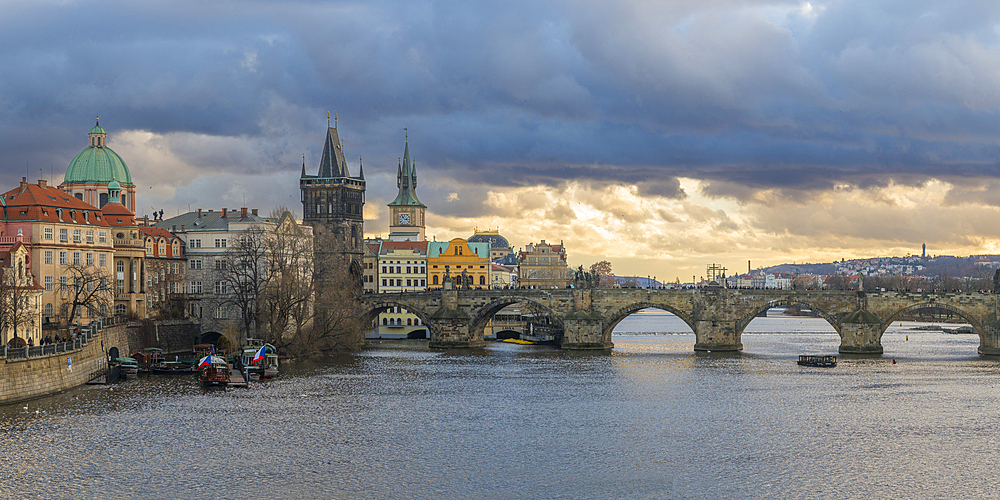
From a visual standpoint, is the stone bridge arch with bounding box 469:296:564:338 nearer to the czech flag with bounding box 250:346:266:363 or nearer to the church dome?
the czech flag with bounding box 250:346:266:363

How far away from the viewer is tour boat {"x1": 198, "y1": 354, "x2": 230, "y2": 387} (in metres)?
80.8

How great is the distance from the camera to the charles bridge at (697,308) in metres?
110

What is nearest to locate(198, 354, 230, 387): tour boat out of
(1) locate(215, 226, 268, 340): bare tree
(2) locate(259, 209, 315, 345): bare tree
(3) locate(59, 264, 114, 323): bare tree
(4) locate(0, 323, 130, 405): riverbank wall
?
(4) locate(0, 323, 130, 405): riverbank wall

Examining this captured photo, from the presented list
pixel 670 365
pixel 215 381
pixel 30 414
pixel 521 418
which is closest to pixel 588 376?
pixel 670 365

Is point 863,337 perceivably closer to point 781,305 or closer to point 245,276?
point 781,305

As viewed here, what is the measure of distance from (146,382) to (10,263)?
13.6 metres

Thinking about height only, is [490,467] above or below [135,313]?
below

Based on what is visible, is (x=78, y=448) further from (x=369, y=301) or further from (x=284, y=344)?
(x=369, y=301)

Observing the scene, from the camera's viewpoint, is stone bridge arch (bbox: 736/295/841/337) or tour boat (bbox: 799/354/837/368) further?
stone bridge arch (bbox: 736/295/841/337)

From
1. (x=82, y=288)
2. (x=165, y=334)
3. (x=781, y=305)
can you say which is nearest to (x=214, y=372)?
(x=82, y=288)

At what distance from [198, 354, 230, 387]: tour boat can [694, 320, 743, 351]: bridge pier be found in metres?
52.3

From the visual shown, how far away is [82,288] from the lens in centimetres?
9294

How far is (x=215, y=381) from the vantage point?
80688mm

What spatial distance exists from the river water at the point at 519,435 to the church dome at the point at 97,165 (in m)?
61.8
